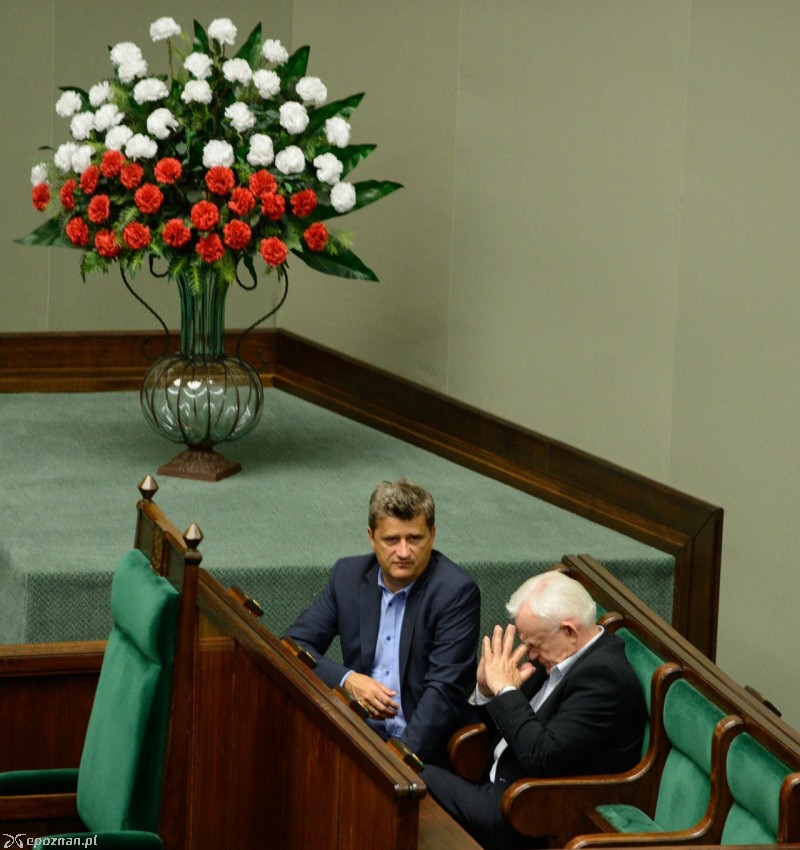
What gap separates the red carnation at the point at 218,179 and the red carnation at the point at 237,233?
10 cm

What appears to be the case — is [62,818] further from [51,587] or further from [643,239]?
[643,239]

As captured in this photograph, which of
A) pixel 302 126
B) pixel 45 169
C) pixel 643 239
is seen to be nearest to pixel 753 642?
pixel 643 239

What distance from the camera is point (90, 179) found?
471 centimetres

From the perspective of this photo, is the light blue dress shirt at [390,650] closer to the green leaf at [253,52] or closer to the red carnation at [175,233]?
the red carnation at [175,233]

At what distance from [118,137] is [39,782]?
212 centimetres

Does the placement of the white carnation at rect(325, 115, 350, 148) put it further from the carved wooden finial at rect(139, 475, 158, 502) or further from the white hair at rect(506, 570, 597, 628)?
the white hair at rect(506, 570, 597, 628)

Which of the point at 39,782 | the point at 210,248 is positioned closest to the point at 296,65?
the point at 210,248

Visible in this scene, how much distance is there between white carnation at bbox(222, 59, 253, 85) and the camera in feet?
15.5

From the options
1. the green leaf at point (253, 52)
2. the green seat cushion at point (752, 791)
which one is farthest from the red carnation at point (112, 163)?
the green seat cushion at point (752, 791)

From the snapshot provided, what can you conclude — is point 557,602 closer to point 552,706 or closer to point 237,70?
point 552,706

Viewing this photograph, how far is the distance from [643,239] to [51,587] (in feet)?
7.34

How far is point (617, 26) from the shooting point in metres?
5.13

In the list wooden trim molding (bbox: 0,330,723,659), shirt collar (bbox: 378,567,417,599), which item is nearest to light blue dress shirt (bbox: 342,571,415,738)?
shirt collar (bbox: 378,567,417,599)

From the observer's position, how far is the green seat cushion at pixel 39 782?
11.0 feet
